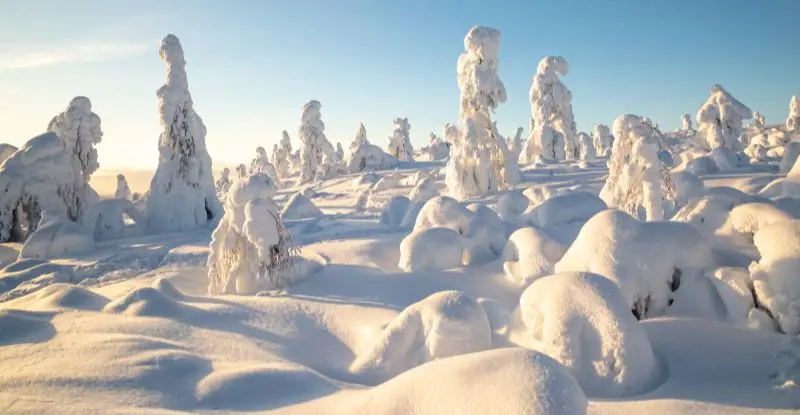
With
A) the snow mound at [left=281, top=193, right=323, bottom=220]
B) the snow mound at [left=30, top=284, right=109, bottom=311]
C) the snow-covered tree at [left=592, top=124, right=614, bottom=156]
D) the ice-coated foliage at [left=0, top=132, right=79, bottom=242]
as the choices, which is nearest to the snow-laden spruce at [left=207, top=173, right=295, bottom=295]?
the snow mound at [left=30, top=284, right=109, bottom=311]

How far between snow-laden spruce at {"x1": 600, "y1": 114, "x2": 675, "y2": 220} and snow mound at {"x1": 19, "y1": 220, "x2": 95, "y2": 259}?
703 inches

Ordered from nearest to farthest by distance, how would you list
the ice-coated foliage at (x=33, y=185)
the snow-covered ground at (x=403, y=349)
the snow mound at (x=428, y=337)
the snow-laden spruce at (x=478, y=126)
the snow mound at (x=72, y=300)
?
the snow-covered ground at (x=403, y=349) → the snow mound at (x=428, y=337) → the snow mound at (x=72, y=300) → the ice-coated foliage at (x=33, y=185) → the snow-laden spruce at (x=478, y=126)

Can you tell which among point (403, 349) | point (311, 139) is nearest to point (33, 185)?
point (403, 349)

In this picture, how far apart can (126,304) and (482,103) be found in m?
18.2

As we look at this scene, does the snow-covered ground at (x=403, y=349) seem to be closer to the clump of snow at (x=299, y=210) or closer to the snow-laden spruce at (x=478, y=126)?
the clump of snow at (x=299, y=210)

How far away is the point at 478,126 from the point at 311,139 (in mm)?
22281

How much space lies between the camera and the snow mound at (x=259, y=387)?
14.1 ft

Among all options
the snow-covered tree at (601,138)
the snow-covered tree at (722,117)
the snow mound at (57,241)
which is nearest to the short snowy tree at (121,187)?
the snow mound at (57,241)

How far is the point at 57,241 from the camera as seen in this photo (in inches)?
593

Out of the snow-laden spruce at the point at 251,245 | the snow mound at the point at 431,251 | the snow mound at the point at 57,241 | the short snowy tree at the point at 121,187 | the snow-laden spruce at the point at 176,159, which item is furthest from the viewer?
the short snowy tree at the point at 121,187

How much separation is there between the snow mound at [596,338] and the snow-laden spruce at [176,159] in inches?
735

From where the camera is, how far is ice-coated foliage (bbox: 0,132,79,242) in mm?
17781

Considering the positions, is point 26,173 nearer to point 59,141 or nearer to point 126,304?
point 59,141

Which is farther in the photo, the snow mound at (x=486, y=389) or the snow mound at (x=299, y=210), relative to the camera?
the snow mound at (x=299, y=210)
